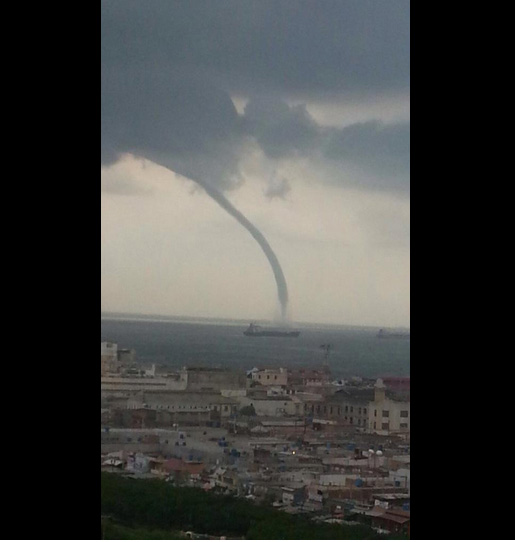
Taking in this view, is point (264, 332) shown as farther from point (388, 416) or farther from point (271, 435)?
point (388, 416)

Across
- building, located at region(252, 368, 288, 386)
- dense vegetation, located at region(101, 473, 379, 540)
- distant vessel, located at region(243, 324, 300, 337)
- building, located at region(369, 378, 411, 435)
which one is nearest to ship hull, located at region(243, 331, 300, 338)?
distant vessel, located at region(243, 324, 300, 337)

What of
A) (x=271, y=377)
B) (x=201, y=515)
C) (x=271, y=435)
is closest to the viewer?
(x=201, y=515)

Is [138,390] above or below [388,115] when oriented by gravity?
below

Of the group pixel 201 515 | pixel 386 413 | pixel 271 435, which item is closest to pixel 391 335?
Result: pixel 386 413
